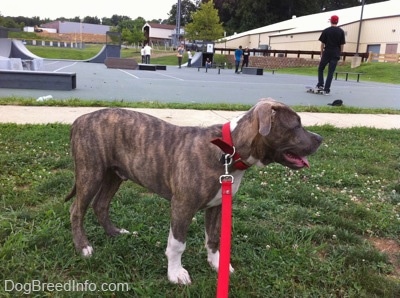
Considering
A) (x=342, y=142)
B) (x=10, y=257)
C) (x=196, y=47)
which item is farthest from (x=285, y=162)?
(x=196, y=47)

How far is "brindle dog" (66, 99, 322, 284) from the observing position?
2617mm

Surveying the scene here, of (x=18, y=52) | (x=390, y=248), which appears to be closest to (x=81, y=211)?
(x=390, y=248)

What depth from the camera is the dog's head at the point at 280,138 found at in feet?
8.45

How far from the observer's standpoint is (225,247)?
2186 millimetres

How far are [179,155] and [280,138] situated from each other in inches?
28.7

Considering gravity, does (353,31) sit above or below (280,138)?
above

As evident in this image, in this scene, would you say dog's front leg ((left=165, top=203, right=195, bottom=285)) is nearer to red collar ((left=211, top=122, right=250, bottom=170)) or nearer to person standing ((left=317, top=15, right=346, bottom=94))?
red collar ((left=211, top=122, right=250, bottom=170))

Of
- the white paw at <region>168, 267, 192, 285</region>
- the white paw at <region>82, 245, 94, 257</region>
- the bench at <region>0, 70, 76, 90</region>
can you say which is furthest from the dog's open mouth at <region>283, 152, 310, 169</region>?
the bench at <region>0, 70, 76, 90</region>

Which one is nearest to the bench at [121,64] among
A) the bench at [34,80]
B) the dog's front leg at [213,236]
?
the bench at [34,80]

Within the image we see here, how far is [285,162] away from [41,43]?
3471 inches

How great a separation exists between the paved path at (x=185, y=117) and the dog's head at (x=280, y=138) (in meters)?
5.00

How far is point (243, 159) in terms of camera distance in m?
2.63

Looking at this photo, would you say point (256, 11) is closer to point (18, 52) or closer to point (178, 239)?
point (18, 52)

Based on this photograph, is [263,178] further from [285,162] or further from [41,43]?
[41,43]
